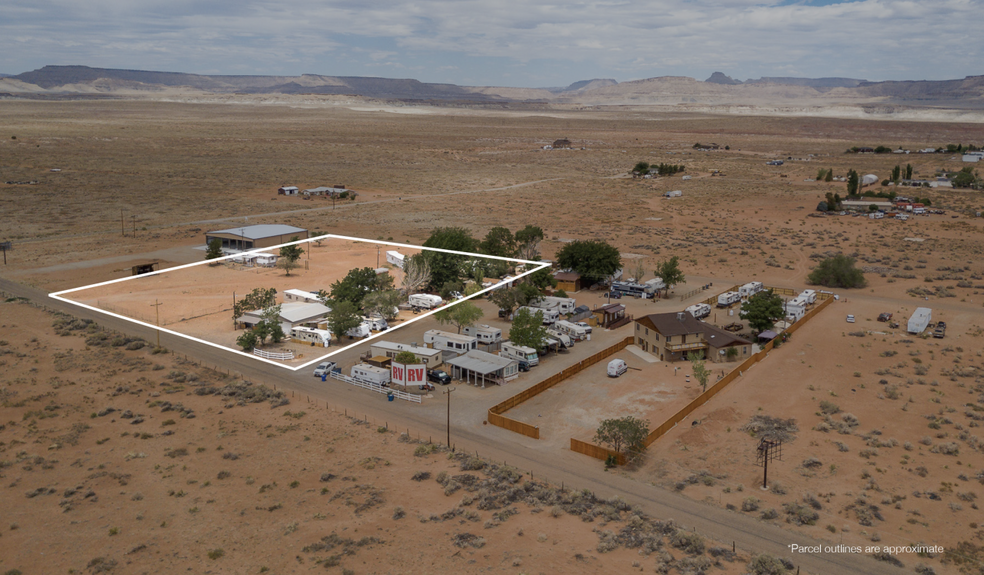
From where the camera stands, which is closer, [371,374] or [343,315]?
[343,315]

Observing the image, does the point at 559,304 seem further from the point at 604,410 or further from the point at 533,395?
the point at 604,410

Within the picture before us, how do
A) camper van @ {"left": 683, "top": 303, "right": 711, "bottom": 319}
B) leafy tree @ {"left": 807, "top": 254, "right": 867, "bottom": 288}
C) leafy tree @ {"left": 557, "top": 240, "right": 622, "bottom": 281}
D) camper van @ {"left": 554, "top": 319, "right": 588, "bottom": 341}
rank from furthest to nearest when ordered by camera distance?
leafy tree @ {"left": 807, "top": 254, "right": 867, "bottom": 288} < leafy tree @ {"left": 557, "top": 240, "right": 622, "bottom": 281} < camper van @ {"left": 683, "top": 303, "right": 711, "bottom": 319} < camper van @ {"left": 554, "top": 319, "right": 588, "bottom": 341}

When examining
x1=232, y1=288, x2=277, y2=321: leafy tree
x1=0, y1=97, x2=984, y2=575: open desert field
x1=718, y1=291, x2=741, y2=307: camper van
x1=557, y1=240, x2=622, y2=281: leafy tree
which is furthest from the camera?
x1=557, y1=240, x2=622, y2=281: leafy tree

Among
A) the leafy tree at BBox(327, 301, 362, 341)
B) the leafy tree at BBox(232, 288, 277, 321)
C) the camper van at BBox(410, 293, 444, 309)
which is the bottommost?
the camper van at BBox(410, 293, 444, 309)

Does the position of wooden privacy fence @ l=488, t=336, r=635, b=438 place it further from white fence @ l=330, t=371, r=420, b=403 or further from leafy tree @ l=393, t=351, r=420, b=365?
leafy tree @ l=393, t=351, r=420, b=365

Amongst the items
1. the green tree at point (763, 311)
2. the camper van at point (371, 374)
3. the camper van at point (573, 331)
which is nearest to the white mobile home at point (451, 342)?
the camper van at point (371, 374)

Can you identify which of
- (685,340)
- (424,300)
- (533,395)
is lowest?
(533,395)

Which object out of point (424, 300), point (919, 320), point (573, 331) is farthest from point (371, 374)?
point (919, 320)

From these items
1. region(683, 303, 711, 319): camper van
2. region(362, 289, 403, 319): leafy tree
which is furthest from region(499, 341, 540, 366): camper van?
region(362, 289, 403, 319): leafy tree
